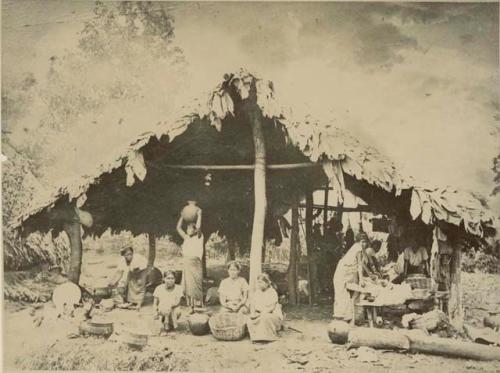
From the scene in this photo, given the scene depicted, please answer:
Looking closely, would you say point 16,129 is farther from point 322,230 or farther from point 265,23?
point 322,230

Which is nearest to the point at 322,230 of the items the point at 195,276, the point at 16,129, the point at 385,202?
the point at 385,202

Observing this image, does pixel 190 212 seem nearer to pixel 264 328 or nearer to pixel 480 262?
pixel 264 328

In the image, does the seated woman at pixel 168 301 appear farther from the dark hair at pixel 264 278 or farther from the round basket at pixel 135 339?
the dark hair at pixel 264 278

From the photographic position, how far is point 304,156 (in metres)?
8.04

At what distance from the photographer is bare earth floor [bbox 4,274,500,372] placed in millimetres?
7773

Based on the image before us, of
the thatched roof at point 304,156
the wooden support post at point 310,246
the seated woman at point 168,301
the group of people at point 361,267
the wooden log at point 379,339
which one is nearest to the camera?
the thatched roof at point 304,156

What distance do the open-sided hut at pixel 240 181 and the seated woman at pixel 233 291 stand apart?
19 centimetres

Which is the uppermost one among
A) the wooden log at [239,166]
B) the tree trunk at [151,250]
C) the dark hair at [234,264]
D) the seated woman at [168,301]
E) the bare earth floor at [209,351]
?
the wooden log at [239,166]

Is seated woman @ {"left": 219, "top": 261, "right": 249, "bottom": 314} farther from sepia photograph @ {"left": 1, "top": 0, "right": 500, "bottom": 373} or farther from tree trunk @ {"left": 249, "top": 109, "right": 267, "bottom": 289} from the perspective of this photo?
tree trunk @ {"left": 249, "top": 109, "right": 267, "bottom": 289}

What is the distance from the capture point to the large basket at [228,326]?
7875 millimetres

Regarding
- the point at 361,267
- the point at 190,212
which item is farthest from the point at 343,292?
the point at 190,212

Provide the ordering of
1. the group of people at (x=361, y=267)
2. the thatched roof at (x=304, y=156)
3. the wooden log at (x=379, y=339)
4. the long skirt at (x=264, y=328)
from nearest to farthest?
the thatched roof at (x=304, y=156)
the wooden log at (x=379, y=339)
the long skirt at (x=264, y=328)
the group of people at (x=361, y=267)

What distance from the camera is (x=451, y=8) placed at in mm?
8203

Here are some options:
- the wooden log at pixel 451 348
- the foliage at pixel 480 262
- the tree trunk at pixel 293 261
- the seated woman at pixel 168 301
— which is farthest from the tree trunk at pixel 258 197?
the foliage at pixel 480 262
